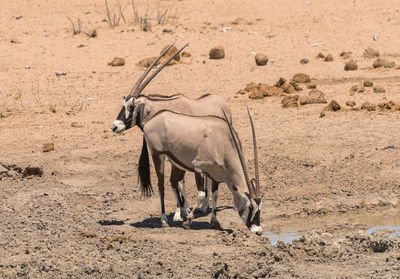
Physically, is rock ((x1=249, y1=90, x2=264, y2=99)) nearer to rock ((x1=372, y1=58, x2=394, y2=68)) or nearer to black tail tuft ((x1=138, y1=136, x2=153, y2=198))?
rock ((x1=372, y1=58, x2=394, y2=68))

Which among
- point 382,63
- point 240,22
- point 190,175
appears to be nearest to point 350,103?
point 382,63

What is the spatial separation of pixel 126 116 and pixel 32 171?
2560mm

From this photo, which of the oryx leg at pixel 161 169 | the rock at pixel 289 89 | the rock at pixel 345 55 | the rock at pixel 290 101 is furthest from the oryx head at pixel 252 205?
the rock at pixel 345 55

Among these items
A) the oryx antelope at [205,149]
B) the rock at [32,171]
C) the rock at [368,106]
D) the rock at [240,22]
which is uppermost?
the oryx antelope at [205,149]

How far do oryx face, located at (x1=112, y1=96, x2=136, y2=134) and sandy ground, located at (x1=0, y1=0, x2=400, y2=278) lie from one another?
110 cm

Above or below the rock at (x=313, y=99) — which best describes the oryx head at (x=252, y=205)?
above

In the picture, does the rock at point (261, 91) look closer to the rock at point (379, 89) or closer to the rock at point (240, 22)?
the rock at point (379, 89)

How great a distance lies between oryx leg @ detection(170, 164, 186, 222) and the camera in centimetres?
937

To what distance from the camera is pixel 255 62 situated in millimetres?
18609

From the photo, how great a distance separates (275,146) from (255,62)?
648 cm

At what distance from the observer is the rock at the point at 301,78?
16516 mm

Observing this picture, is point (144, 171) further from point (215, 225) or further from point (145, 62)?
point (145, 62)

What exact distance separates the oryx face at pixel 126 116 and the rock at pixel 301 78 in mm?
7438

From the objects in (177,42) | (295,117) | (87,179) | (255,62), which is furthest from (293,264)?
(177,42)
